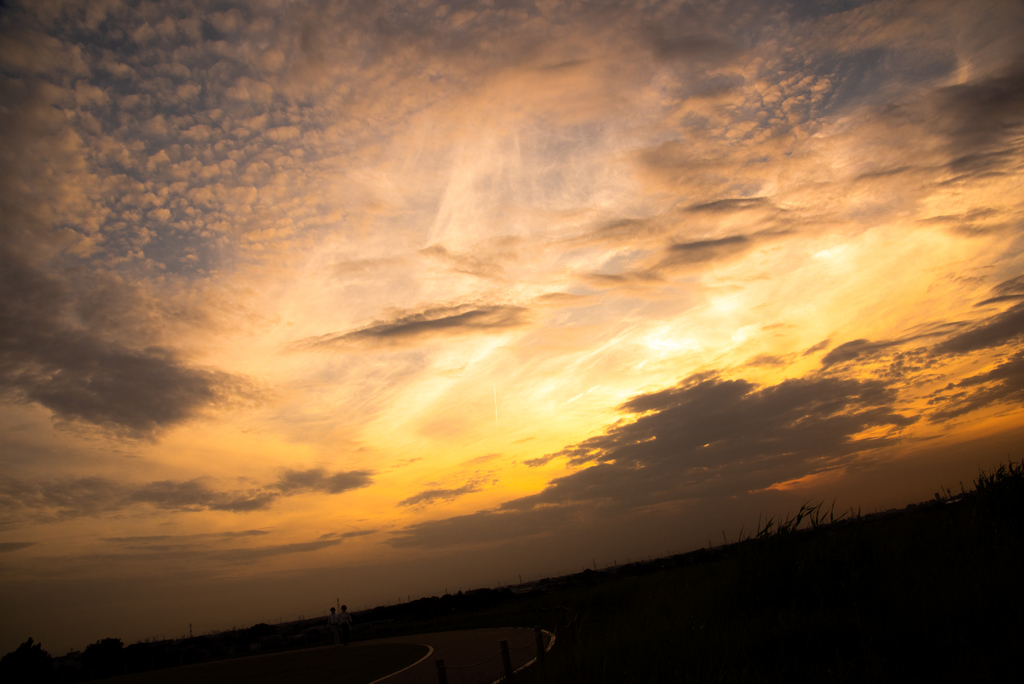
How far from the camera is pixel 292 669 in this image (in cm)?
2253

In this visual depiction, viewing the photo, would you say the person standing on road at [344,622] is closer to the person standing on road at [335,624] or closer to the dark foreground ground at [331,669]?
the person standing on road at [335,624]

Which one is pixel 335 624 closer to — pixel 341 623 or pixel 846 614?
pixel 341 623

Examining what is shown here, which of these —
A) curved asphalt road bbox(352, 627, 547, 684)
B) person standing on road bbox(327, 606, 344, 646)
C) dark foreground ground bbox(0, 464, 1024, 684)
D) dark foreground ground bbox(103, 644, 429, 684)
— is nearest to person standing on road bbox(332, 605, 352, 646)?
person standing on road bbox(327, 606, 344, 646)

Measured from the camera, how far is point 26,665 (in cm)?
4156

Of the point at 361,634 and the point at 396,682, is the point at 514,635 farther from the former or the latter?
the point at 361,634

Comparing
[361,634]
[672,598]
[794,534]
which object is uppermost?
[794,534]

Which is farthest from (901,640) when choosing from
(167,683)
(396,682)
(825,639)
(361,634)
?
(361,634)

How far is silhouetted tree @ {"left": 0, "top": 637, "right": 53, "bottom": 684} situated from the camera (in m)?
39.4

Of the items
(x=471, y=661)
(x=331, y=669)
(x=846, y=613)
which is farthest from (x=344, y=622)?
(x=846, y=613)

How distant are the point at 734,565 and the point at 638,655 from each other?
5290 mm

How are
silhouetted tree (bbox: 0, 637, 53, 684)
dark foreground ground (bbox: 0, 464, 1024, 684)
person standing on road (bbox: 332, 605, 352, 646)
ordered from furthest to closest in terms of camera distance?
1. silhouetted tree (bbox: 0, 637, 53, 684)
2. person standing on road (bbox: 332, 605, 352, 646)
3. dark foreground ground (bbox: 0, 464, 1024, 684)

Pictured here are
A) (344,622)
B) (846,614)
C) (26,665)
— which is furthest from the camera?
(26,665)

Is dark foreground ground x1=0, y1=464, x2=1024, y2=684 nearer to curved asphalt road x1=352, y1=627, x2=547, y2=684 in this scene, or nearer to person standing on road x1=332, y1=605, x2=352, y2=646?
curved asphalt road x1=352, y1=627, x2=547, y2=684

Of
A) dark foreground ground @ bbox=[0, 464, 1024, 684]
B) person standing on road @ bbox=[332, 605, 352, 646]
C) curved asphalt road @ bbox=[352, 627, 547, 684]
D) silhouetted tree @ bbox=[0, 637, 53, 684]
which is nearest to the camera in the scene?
dark foreground ground @ bbox=[0, 464, 1024, 684]
